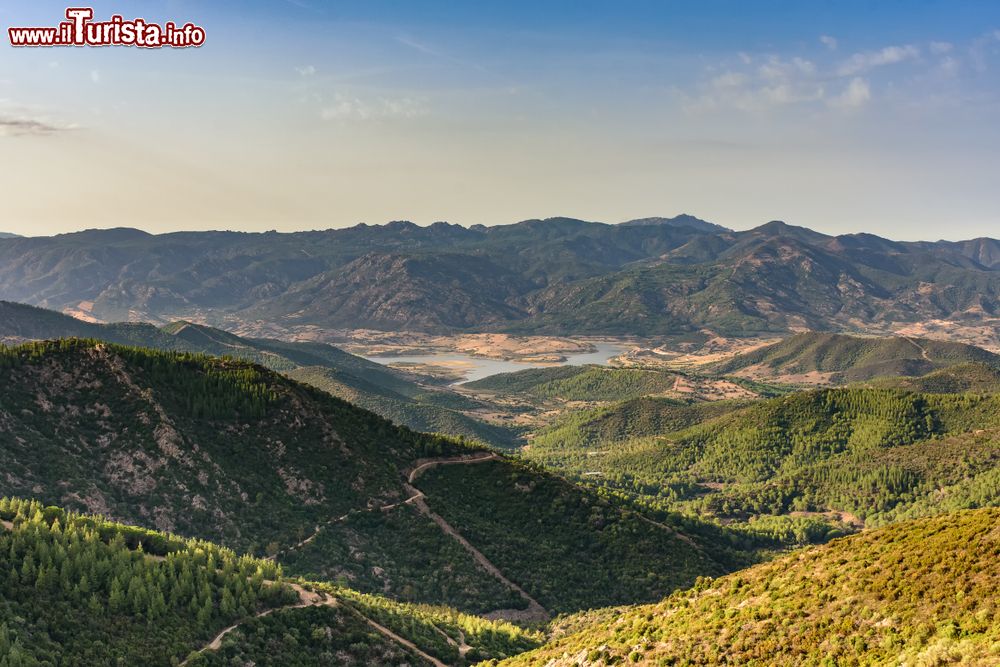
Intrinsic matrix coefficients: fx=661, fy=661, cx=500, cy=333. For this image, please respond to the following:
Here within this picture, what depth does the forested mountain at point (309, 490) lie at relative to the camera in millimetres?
90375

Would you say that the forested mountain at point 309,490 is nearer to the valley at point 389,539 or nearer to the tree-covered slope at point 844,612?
the valley at point 389,539

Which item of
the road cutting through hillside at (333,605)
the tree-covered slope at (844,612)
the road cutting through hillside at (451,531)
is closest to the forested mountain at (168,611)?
the road cutting through hillside at (333,605)

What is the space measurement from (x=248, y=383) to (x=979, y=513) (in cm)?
10799

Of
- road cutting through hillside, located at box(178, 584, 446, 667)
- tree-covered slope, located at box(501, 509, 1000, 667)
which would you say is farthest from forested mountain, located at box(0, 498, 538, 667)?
tree-covered slope, located at box(501, 509, 1000, 667)

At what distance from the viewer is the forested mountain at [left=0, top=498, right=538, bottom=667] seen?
4884 cm

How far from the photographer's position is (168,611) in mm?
54656

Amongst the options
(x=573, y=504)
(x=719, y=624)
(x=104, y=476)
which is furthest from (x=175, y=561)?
(x=573, y=504)

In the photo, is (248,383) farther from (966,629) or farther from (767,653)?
(966,629)

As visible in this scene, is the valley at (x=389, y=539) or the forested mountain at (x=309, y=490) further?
the forested mountain at (x=309, y=490)

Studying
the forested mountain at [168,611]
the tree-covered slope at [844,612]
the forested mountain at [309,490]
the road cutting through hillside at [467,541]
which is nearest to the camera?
the tree-covered slope at [844,612]

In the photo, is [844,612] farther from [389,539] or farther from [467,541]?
[389,539]

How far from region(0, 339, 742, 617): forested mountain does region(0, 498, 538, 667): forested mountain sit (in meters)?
23.1

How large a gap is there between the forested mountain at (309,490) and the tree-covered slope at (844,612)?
35.7 meters

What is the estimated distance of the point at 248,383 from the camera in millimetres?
120312
